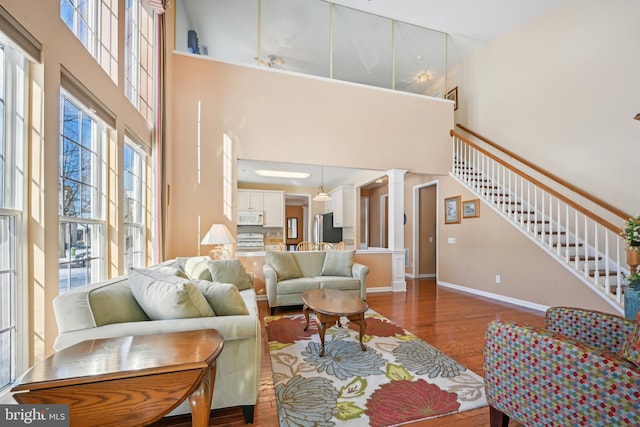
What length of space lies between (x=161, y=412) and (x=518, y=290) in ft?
16.7

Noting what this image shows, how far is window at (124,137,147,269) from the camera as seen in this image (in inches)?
121

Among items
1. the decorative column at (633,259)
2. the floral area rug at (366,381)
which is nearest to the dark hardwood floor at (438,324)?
the floral area rug at (366,381)

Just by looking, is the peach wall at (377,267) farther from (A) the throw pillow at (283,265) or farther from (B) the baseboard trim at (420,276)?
(B) the baseboard trim at (420,276)

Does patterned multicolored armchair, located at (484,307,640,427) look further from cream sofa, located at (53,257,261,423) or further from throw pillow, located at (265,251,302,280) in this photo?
throw pillow, located at (265,251,302,280)

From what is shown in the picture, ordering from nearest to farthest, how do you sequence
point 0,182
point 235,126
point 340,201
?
point 0,182 < point 235,126 < point 340,201

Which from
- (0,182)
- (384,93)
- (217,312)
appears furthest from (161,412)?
(384,93)

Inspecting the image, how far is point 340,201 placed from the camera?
784 centimetres

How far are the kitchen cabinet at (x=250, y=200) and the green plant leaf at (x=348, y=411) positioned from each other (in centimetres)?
652

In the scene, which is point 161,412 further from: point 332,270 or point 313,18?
point 313,18

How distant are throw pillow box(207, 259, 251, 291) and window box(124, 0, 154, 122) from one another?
2.03 meters

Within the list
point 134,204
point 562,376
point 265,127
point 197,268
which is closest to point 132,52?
point 134,204

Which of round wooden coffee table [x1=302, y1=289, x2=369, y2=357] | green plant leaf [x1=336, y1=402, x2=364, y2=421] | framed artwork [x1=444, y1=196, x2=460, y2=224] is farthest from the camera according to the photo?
framed artwork [x1=444, y1=196, x2=460, y2=224]

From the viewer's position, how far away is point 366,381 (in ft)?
7.03

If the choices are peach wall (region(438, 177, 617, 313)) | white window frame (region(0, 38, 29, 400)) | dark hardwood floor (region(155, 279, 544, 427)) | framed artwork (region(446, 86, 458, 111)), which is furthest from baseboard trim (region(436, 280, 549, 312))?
white window frame (region(0, 38, 29, 400))
